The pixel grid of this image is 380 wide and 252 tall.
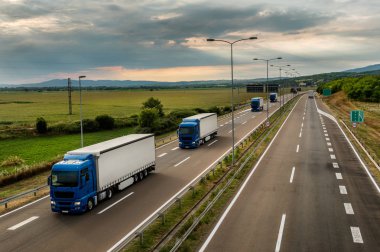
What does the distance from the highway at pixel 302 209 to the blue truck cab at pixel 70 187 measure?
319 inches

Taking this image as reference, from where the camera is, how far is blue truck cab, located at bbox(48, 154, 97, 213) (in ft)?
69.0

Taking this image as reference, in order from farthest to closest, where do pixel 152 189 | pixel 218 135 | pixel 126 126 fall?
pixel 126 126, pixel 218 135, pixel 152 189

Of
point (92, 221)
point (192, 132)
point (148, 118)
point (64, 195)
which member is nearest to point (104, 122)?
point (148, 118)

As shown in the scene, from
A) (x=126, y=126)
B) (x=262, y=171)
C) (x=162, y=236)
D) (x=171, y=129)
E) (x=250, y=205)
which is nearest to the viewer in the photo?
(x=162, y=236)

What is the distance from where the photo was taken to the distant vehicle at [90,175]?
69.3 feet

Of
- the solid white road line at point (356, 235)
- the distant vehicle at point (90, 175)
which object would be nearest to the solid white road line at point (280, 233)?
the solid white road line at point (356, 235)

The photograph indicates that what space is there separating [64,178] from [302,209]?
13.8 meters

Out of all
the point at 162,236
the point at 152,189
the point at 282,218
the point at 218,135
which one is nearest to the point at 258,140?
the point at 218,135

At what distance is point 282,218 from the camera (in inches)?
775

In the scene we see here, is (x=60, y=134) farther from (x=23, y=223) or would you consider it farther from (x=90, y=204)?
(x=23, y=223)

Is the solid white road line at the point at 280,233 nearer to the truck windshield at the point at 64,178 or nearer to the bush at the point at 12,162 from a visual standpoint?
the truck windshield at the point at 64,178

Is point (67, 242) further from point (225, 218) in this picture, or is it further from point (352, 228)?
point (352, 228)

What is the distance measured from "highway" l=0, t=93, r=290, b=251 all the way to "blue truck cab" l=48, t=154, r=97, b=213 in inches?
25.3

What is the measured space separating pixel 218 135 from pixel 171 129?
53.6ft
